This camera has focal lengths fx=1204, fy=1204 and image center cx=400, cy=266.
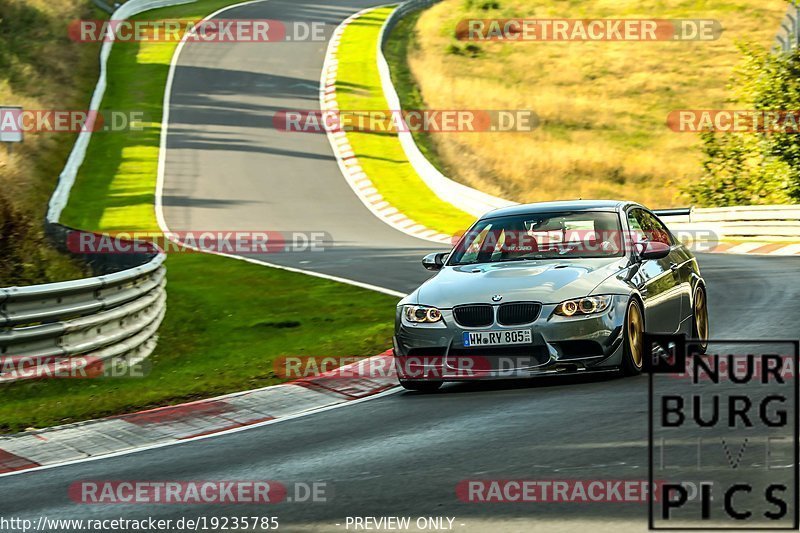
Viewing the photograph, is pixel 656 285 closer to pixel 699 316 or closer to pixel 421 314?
pixel 699 316

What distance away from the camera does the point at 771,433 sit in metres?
7.22

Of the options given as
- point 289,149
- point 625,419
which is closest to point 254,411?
point 625,419

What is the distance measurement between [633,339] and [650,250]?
3.12 feet

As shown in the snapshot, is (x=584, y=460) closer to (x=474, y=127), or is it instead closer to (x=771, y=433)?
(x=771, y=433)

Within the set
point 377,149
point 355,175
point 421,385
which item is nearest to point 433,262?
point 421,385

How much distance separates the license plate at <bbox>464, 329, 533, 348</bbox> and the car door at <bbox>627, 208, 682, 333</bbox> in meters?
1.26

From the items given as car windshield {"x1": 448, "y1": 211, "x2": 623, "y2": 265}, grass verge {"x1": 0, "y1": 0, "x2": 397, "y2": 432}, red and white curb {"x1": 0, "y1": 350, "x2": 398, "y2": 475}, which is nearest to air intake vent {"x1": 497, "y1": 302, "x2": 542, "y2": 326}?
car windshield {"x1": 448, "y1": 211, "x2": 623, "y2": 265}

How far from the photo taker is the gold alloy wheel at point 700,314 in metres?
11.5

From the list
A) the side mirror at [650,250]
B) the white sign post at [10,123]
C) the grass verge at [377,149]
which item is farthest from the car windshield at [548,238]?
the grass verge at [377,149]

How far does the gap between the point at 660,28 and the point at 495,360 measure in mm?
59369

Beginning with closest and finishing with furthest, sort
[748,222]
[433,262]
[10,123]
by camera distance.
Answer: [433,262], [10,123], [748,222]

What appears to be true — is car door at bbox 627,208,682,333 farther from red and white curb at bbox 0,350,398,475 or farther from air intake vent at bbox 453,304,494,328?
red and white curb at bbox 0,350,398,475

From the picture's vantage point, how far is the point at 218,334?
1562 centimetres

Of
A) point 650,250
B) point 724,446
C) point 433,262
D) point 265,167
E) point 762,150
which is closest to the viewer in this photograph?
point 724,446
